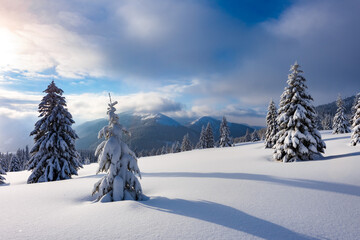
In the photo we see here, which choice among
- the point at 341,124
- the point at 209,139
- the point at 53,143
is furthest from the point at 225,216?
the point at 209,139

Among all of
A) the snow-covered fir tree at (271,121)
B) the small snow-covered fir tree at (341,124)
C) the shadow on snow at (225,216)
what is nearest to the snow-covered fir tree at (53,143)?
the shadow on snow at (225,216)

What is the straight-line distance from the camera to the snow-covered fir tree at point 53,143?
637 inches

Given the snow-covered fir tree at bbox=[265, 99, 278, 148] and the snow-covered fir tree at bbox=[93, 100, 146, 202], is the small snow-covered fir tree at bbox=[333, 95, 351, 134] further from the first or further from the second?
the snow-covered fir tree at bbox=[93, 100, 146, 202]

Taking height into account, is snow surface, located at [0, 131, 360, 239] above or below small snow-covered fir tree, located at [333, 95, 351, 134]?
below

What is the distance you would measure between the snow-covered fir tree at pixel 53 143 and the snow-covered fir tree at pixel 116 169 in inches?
454

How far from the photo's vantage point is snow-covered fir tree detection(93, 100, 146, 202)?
23.5 feet

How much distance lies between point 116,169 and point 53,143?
12.9 m

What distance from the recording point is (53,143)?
16.5 metres

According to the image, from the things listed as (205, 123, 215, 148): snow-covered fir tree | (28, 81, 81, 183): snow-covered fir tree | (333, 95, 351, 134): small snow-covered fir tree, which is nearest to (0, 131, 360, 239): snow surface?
(28, 81, 81, 183): snow-covered fir tree

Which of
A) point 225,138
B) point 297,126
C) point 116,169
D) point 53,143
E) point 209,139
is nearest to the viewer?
point 116,169

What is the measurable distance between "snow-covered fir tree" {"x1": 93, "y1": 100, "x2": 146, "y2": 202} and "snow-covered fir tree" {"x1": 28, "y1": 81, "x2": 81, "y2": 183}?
11.5m

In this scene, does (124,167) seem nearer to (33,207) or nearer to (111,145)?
(111,145)

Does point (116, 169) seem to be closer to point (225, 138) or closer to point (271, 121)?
point (271, 121)

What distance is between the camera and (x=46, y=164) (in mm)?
16578
